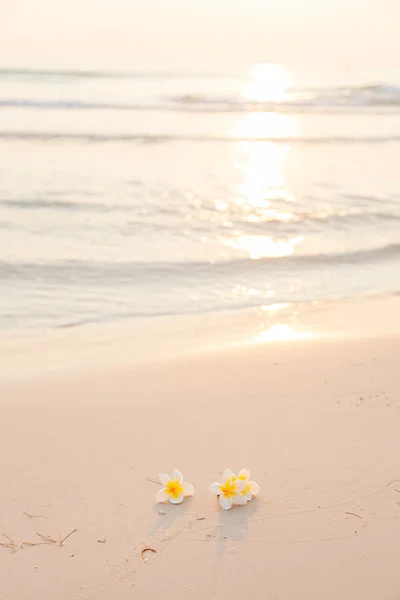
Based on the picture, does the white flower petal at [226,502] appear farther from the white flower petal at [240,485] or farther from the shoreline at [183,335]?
the shoreline at [183,335]

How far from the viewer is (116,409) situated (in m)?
2.94

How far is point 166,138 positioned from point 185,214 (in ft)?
14.2

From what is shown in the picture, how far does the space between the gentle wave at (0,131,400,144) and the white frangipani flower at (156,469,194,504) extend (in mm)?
7927

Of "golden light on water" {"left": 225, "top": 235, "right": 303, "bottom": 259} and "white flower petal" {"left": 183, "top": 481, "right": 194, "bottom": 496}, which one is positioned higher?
"white flower petal" {"left": 183, "top": 481, "right": 194, "bottom": 496}

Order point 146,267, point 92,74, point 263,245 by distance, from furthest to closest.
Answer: point 92,74 → point 263,245 → point 146,267

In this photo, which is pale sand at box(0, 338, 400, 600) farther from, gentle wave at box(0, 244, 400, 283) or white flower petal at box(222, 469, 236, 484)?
gentle wave at box(0, 244, 400, 283)

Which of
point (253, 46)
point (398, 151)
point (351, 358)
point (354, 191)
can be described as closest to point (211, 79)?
point (253, 46)

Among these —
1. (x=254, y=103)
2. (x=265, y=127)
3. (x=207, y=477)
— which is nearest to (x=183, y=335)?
(x=207, y=477)

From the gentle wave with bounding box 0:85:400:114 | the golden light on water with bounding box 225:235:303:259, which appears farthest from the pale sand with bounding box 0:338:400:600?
the gentle wave with bounding box 0:85:400:114

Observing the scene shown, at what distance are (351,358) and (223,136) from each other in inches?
306

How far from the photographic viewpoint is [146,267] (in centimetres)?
509

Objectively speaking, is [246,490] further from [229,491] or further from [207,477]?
[207,477]

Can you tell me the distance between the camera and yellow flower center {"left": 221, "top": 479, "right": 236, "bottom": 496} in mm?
2328

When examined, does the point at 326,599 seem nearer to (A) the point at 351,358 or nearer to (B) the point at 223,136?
(A) the point at 351,358
